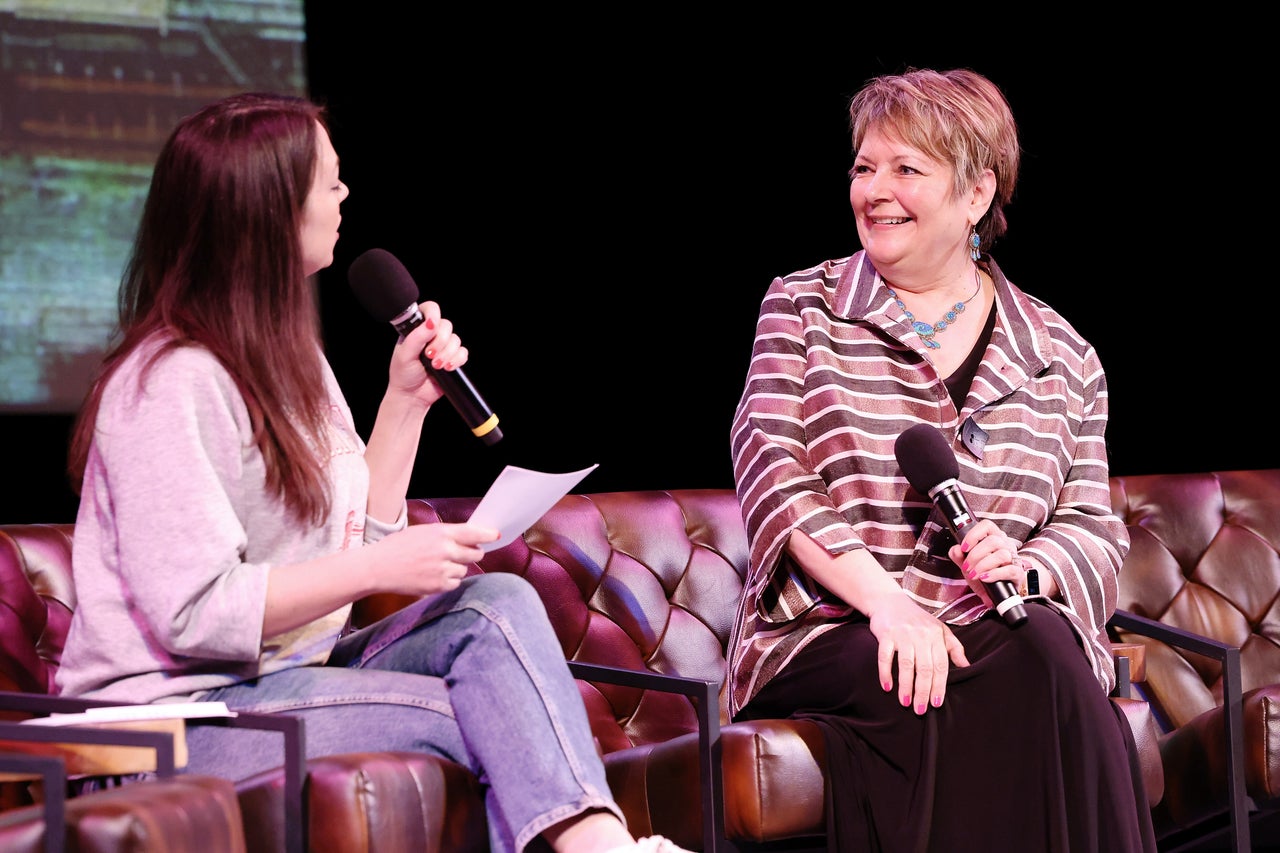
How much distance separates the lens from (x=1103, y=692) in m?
2.11

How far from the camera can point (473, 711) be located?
170 cm

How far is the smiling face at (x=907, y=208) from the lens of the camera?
2.52 m

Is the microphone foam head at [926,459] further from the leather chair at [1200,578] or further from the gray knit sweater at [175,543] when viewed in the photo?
the leather chair at [1200,578]

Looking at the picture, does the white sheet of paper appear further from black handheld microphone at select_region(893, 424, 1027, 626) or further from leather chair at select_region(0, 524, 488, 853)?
black handheld microphone at select_region(893, 424, 1027, 626)

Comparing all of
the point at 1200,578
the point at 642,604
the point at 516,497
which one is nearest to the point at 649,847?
the point at 516,497

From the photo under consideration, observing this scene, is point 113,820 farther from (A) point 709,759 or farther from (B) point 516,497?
(A) point 709,759

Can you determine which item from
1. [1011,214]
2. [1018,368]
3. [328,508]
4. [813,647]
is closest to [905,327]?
[1018,368]

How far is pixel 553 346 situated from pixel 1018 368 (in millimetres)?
1220

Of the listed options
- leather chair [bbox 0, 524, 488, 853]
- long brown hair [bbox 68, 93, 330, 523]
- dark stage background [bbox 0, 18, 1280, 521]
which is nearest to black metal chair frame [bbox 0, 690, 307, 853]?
leather chair [bbox 0, 524, 488, 853]

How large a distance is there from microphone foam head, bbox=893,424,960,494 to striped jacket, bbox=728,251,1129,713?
192 mm

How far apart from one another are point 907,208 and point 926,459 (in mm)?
572

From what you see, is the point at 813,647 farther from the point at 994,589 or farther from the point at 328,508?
the point at 328,508

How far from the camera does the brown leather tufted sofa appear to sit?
5.33ft

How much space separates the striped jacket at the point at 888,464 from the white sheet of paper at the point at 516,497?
621 mm
